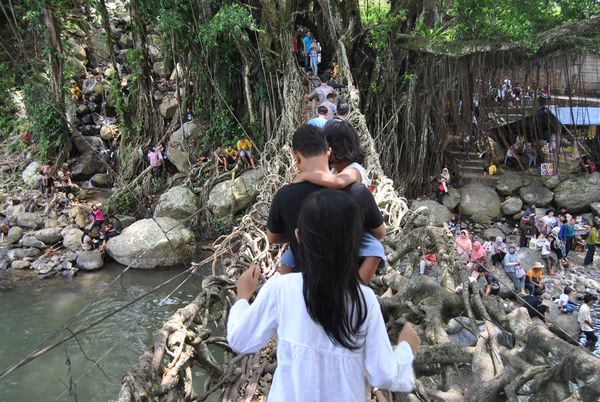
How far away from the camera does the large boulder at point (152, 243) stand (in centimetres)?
807

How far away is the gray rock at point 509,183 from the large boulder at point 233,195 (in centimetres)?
461

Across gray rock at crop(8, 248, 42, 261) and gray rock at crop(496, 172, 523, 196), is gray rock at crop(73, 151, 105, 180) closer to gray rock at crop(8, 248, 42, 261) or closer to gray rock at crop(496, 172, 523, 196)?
gray rock at crop(8, 248, 42, 261)

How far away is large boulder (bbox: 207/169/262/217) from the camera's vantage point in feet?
28.6

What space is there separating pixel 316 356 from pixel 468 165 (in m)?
9.95

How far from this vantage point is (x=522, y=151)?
9.97 m

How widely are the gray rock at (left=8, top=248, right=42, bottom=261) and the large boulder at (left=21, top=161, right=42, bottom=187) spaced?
2310mm

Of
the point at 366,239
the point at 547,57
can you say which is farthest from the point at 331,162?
the point at 547,57

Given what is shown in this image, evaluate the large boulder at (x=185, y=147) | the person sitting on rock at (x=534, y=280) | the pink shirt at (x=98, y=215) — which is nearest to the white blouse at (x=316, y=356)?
the person sitting on rock at (x=534, y=280)

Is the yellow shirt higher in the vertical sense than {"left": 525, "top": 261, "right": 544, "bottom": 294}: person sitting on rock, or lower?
higher

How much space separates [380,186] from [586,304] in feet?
12.7

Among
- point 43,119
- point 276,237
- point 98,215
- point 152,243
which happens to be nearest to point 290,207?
point 276,237

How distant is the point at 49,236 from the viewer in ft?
29.3

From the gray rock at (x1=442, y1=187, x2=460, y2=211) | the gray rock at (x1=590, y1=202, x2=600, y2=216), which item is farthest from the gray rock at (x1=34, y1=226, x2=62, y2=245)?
the gray rock at (x1=590, y1=202, x2=600, y2=216)

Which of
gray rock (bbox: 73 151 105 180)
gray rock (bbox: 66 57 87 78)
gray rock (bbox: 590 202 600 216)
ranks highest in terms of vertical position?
gray rock (bbox: 66 57 87 78)
